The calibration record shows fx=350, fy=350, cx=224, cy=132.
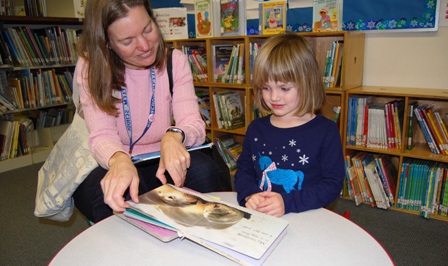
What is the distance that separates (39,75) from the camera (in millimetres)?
3176

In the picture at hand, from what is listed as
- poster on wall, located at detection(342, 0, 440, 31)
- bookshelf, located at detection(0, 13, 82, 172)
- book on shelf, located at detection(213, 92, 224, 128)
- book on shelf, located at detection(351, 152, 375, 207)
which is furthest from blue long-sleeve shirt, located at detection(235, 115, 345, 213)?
bookshelf, located at detection(0, 13, 82, 172)

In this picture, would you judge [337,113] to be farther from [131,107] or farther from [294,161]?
[131,107]

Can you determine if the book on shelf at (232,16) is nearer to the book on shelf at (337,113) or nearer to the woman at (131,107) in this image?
the book on shelf at (337,113)

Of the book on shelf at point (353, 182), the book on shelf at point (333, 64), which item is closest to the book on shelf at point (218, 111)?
the book on shelf at point (333, 64)

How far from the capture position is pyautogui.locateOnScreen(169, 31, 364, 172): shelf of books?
2.08 meters

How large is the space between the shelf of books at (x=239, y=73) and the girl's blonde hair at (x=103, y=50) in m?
1.17

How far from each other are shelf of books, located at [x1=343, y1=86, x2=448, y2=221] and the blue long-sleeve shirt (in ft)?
3.31

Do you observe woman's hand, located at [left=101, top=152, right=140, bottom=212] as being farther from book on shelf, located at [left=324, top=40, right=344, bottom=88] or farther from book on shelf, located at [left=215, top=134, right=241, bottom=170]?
book on shelf, located at [left=215, top=134, right=241, bottom=170]

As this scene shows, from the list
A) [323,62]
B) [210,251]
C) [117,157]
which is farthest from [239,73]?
[210,251]

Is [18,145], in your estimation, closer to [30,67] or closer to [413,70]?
[30,67]

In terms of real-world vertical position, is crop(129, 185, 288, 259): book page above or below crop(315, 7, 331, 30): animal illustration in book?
below

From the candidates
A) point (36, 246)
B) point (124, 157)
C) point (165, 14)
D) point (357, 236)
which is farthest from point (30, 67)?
point (357, 236)

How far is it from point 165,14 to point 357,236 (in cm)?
243

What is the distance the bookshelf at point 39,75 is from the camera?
302cm
